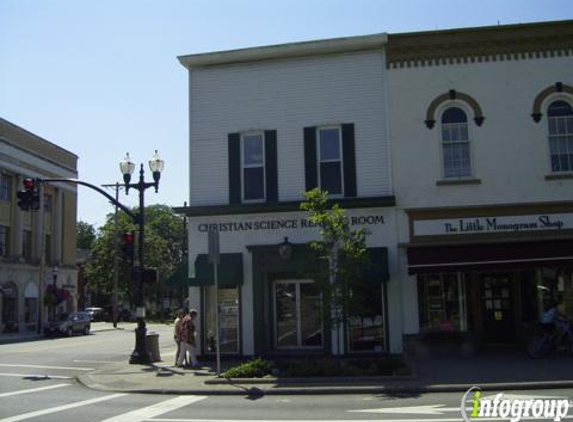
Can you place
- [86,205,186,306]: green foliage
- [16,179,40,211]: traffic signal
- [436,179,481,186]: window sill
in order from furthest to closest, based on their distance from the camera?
1. [86,205,186,306]: green foliage
2. [16,179,40,211]: traffic signal
3. [436,179,481,186]: window sill

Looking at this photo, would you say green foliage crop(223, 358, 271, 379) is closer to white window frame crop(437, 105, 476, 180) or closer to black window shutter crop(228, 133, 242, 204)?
black window shutter crop(228, 133, 242, 204)

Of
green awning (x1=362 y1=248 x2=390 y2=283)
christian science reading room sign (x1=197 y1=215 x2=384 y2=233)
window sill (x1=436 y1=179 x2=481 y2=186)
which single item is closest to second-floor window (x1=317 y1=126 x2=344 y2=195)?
christian science reading room sign (x1=197 y1=215 x2=384 y2=233)

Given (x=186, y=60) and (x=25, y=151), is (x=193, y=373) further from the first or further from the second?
(x=25, y=151)

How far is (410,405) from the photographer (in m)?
11.4

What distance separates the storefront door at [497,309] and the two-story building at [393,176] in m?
0.04

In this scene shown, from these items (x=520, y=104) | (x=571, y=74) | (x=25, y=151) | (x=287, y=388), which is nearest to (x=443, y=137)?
(x=520, y=104)

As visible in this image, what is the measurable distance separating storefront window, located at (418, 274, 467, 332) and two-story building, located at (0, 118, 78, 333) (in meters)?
35.9

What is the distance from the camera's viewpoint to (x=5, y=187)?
48.8 metres

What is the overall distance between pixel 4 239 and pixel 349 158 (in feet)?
121

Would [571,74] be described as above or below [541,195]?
above

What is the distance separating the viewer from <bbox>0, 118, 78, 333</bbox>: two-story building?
4756 cm

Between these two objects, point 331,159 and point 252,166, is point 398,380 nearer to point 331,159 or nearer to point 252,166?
point 331,159

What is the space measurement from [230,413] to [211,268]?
8.43 metres

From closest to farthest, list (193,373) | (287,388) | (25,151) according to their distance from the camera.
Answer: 1. (287,388)
2. (193,373)
3. (25,151)
